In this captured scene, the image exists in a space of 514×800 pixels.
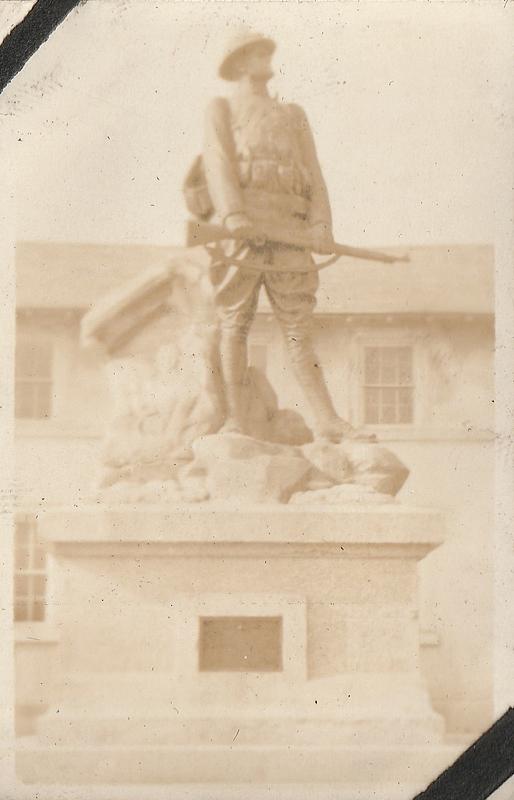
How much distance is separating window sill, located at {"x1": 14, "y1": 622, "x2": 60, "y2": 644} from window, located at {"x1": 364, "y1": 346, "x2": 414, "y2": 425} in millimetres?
1088

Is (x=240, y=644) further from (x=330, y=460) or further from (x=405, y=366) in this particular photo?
(x=405, y=366)

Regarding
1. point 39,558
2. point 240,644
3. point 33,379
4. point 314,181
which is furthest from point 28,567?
point 314,181

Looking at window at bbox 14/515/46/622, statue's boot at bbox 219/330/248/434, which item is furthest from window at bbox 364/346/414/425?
window at bbox 14/515/46/622

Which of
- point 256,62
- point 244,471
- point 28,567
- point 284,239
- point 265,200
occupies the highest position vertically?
point 256,62

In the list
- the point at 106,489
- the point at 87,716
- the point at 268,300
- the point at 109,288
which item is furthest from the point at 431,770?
the point at 109,288

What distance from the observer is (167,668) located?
9.06ft

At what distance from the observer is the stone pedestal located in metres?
2.75

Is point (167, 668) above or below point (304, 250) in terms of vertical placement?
below

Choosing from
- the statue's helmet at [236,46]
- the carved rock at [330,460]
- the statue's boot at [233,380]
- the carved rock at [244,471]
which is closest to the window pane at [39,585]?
the carved rock at [244,471]

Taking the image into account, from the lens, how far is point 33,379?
2.83m

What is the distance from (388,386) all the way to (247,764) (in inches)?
44.9

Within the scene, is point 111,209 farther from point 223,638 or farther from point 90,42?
point 223,638

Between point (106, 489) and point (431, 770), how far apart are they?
3.99ft

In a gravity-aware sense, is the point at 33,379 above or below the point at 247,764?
above
